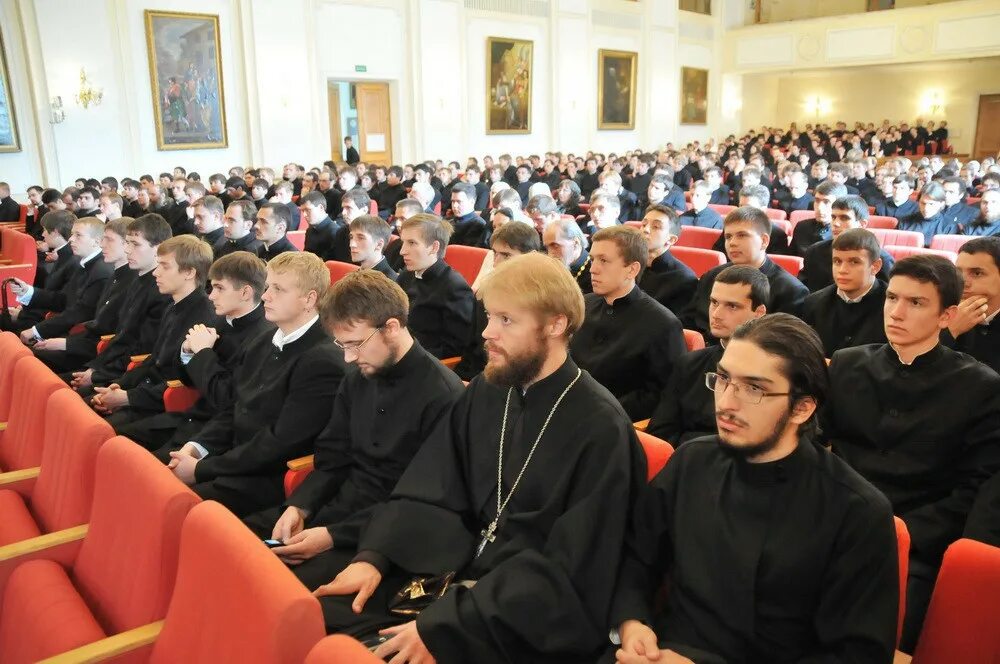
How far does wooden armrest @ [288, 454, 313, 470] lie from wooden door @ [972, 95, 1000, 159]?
25361 millimetres

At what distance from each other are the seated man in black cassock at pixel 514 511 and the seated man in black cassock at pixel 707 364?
107 centimetres

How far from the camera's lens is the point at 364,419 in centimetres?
286

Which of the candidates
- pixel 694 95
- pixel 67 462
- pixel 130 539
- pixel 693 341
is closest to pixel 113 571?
pixel 130 539

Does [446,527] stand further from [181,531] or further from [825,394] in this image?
[825,394]

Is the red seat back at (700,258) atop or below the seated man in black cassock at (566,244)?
below

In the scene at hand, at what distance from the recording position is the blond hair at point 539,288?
2.19 m

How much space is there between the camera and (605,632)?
1.97 metres

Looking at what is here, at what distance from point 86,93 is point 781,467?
14683 millimetres

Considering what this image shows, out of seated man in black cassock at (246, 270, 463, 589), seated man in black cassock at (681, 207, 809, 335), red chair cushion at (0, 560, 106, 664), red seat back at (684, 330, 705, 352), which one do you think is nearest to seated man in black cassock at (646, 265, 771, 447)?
red seat back at (684, 330, 705, 352)

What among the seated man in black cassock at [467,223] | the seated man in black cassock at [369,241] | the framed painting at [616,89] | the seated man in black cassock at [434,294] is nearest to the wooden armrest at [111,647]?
the seated man in black cassock at [434,294]

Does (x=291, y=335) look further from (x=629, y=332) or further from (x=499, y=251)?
(x=499, y=251)

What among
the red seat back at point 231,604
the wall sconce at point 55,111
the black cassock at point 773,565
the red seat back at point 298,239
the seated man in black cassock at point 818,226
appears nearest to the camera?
the red seat back at point 231,604

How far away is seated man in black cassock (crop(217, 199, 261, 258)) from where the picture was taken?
285 inches

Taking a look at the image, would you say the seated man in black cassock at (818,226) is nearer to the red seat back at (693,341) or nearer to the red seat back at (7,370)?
the red seat back at (693,341)
